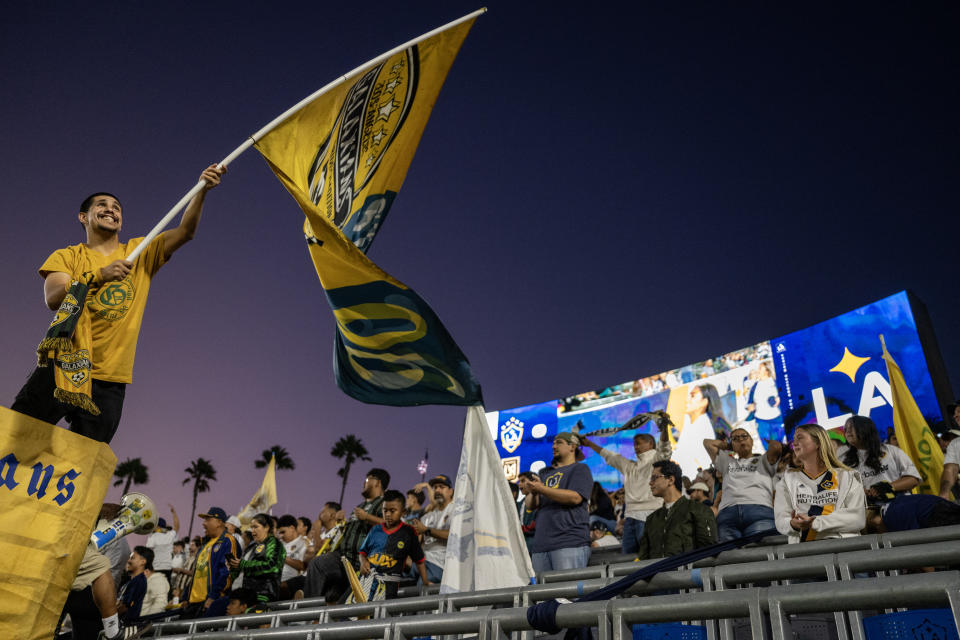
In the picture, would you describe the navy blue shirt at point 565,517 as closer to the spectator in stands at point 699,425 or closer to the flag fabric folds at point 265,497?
the flag fabric folds at point 265,497

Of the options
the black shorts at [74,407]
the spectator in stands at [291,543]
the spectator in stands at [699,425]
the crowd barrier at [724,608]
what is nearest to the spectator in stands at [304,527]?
the spectator in stands at [291,543]

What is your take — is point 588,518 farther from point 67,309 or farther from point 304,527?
point 304,527

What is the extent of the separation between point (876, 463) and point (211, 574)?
319 inches

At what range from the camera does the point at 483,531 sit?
498 cm

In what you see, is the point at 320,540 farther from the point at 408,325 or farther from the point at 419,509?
the point at 408,325

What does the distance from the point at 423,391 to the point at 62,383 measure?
3.14 metres

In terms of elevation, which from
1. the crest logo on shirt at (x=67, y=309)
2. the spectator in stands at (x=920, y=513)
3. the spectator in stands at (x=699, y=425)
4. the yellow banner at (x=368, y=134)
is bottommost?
the spectator in stands at (x=920, y=513)

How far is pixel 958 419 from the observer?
716 cm

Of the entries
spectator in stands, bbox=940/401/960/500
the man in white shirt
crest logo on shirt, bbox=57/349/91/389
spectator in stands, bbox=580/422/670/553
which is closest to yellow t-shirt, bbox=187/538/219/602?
the man in white shirt

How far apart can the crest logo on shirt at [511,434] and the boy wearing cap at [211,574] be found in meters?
23.8

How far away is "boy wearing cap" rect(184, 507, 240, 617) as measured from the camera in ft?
27.5

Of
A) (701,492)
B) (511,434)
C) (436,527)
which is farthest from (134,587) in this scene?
(511,434)

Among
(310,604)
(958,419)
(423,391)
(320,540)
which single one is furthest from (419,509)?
(958,419)

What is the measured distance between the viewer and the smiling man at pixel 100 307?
11.2 feet
